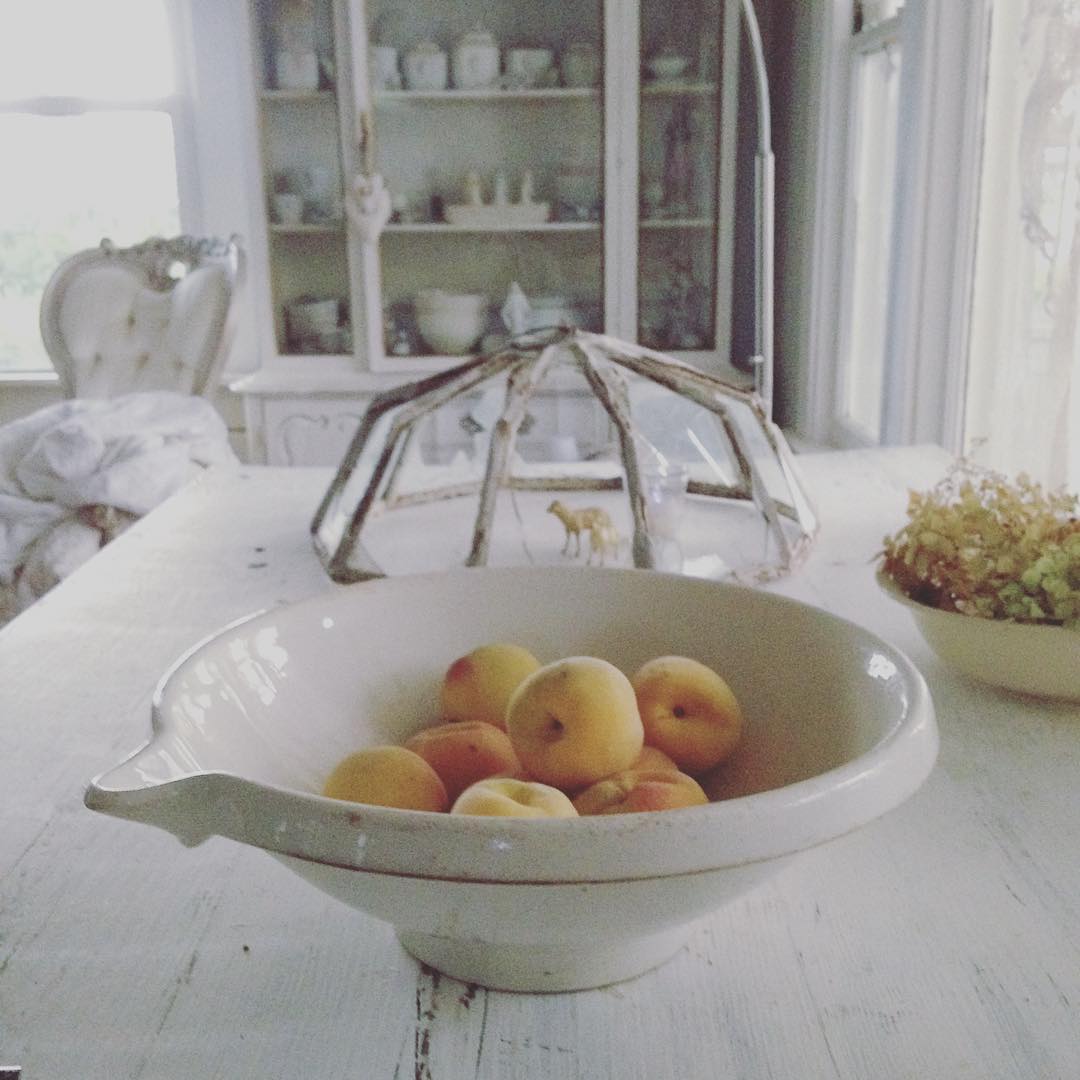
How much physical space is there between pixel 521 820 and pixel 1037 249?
4.93 ft

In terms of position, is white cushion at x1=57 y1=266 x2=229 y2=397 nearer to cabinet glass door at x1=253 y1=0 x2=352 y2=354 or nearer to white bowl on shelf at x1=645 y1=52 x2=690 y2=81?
cabinet glass door at x1=253 y1=0 x2=352 y2=354

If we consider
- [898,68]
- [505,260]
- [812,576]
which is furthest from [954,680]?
[505,260]

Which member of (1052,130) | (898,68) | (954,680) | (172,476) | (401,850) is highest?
(898,68)

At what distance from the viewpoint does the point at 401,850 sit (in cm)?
36

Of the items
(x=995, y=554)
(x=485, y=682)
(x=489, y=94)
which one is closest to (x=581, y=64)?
(x=489, y=94)

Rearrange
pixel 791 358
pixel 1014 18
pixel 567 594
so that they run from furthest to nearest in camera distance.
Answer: pixel 791 358 → pixel 1014 18 → pixel 567 594

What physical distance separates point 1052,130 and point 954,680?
3.34 feet

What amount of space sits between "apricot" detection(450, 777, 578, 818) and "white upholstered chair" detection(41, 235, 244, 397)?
8.30 ft

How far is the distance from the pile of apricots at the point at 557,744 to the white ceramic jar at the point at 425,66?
8.54 feet

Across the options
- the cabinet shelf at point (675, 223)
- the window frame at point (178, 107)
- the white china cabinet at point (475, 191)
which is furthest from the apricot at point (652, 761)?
the window frame at point (178, 107)

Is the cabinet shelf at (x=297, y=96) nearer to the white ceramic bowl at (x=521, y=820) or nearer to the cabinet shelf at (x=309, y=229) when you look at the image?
the cabinet shelf at (x=309, y=229)

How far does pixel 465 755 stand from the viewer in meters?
0.54

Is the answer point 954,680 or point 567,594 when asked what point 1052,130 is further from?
point 567,594

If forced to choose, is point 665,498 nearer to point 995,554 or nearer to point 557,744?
point 995,554
